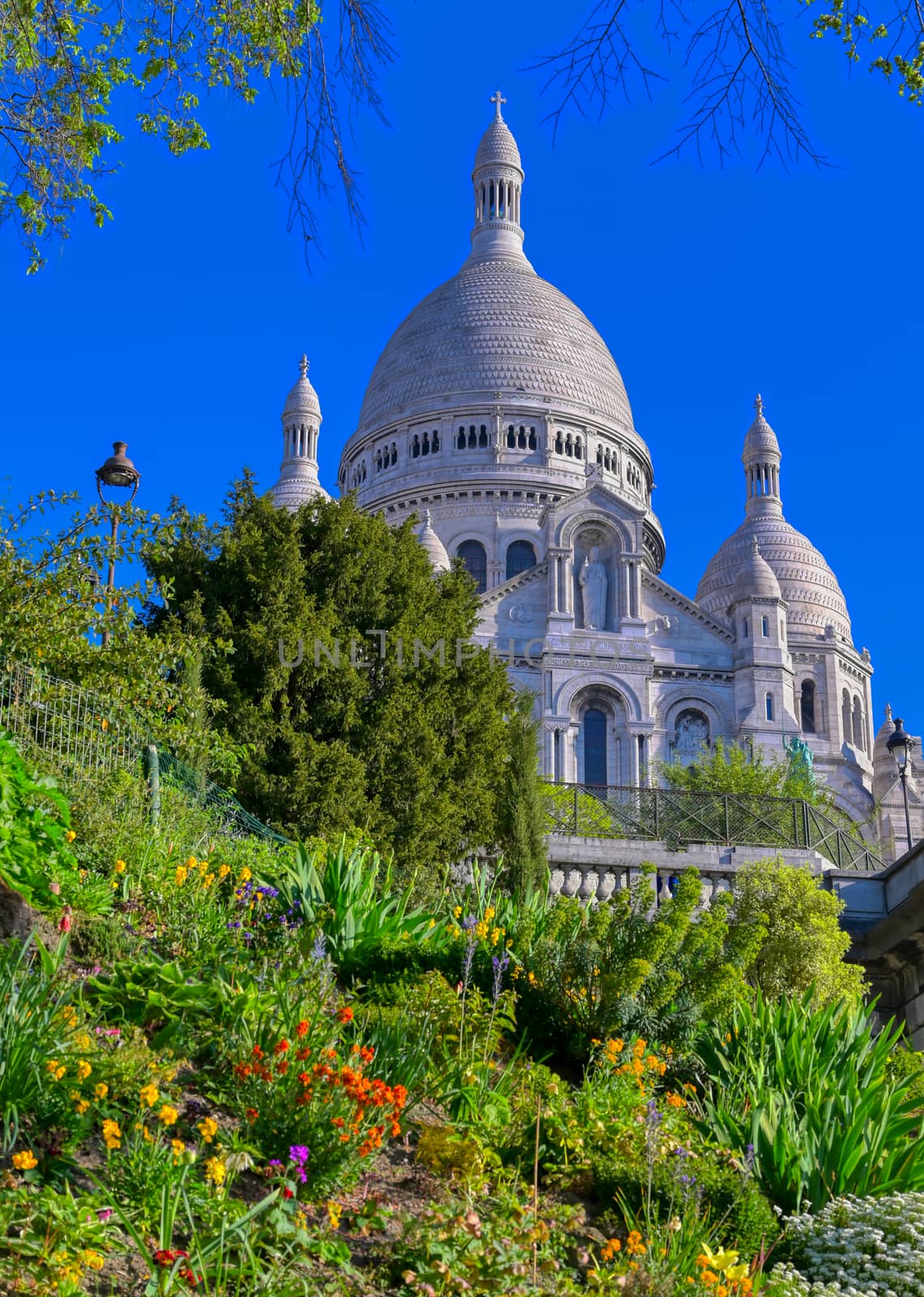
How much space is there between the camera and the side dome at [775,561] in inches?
2539

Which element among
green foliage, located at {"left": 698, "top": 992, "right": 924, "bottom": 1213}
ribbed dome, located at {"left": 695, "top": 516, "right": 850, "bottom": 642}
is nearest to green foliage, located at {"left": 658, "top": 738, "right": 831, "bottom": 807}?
ribbed dome, located at {"left": 695, "top": 516, "right": 850, "bottom": 642}

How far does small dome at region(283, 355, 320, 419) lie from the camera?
242 feet

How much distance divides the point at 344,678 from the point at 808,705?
45.4 meters

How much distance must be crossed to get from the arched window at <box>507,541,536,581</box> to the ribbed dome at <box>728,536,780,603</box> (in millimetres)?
10989

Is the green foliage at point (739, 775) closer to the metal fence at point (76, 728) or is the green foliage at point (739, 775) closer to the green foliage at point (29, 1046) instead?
the metal fence at point (76, 728)

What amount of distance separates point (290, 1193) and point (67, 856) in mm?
3076

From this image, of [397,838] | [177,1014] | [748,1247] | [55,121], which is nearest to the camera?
[748,1247]

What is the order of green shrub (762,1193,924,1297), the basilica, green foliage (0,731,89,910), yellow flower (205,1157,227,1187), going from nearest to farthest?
yellow flower (205,1157,227,1187) < green shrub (762,1193,924,1297) < green foliage (0,731,89,910) < the basilica

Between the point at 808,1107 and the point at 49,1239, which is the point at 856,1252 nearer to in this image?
the point at 808,1107

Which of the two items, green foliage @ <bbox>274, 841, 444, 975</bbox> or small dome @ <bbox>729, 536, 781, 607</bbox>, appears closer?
green foliage @ <bbox>274, 841, 444, 975</bbox>

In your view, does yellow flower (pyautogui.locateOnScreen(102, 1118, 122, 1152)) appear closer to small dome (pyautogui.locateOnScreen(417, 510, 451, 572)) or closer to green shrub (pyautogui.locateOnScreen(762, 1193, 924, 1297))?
green shrub (pyautogui.locateOnScreen(762, 1193, 924, 1297))

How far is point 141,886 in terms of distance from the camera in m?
9.55

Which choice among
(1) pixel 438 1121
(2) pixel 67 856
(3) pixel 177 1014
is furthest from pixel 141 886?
(1) pixel 438 1121

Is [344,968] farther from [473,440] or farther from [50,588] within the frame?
[473,440]
